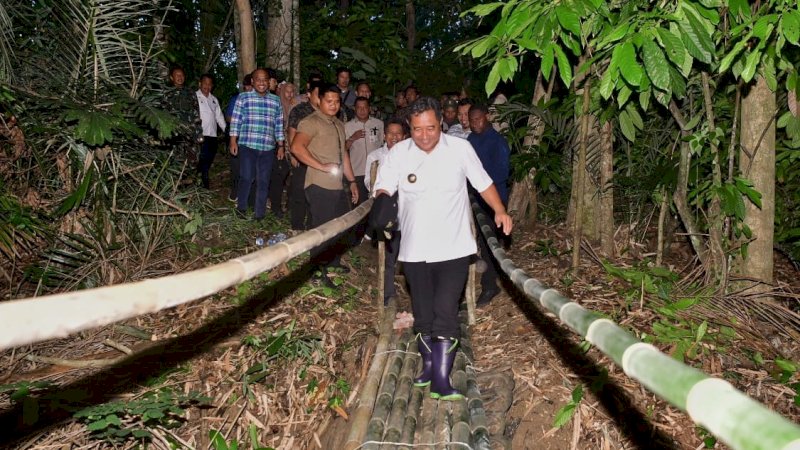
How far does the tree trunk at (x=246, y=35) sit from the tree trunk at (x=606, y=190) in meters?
6.39

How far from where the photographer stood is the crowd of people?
14.3 feet

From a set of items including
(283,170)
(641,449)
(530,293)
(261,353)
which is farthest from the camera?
(283,170)

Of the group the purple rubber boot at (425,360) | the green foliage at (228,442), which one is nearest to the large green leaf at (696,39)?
the purple rubber boot at (425,360)

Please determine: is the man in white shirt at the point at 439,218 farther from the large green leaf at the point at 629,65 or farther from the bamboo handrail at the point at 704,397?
the bamboo handrail at the point at 704,397

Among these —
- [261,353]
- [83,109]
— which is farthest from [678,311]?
[83,109]

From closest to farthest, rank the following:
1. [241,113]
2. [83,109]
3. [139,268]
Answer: [83,109] → [139,268] → [241,113]

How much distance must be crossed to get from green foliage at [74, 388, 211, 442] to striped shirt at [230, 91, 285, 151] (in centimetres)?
452

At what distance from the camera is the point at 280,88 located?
9.38 meters

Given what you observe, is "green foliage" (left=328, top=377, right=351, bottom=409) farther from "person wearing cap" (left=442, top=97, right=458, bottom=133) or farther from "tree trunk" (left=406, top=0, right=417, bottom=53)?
"tree trunk" (left=406, top=0, right=417, bottom=53)

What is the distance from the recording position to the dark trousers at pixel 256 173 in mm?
8078

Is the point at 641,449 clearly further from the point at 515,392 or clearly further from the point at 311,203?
the point at 311,203

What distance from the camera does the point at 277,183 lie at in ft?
30.7

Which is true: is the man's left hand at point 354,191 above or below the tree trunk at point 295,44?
below

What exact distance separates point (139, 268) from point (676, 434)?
189 inches
